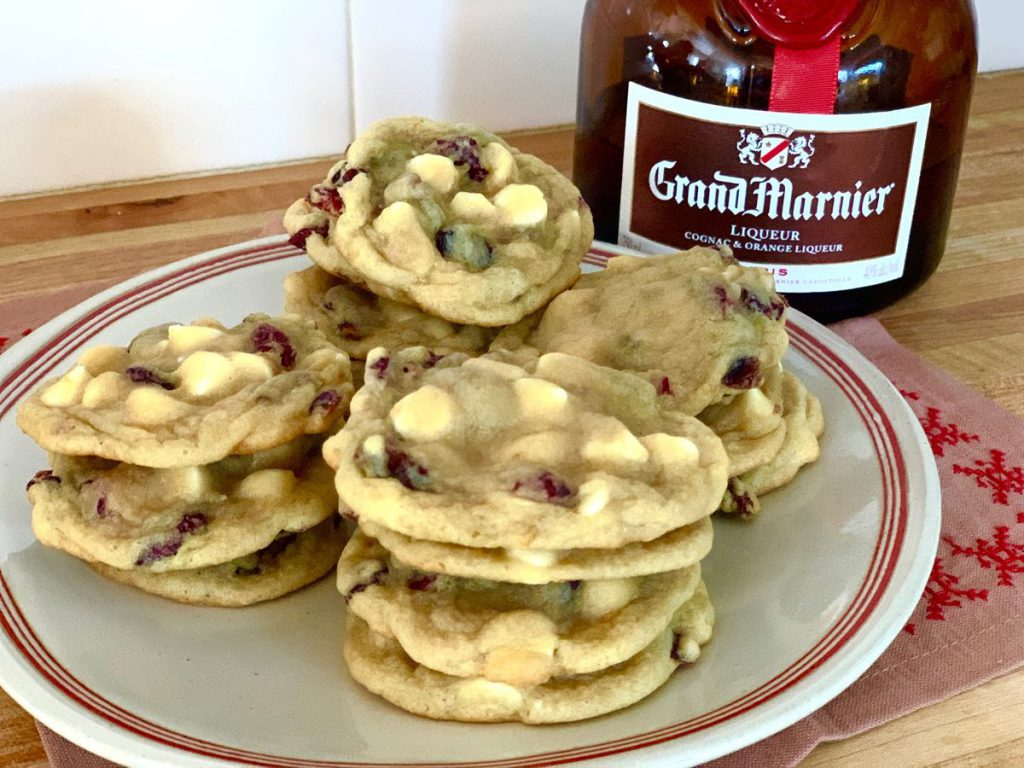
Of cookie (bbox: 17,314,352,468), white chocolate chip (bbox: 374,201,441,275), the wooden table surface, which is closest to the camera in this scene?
cookie (bbox: 17,314,352,468)

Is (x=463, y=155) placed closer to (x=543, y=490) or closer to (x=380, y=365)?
(x=380, y=365)

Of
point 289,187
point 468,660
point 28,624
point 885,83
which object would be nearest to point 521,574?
point 468,660

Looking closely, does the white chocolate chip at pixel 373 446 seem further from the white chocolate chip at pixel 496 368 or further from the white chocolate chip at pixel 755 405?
the white chocolate chip at pixel 755 405

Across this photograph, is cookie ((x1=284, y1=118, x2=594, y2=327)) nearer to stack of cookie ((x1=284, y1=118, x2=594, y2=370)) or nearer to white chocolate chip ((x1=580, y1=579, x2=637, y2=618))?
stack of cookie ((x1=284, y1=118, x2=594, y2=370))

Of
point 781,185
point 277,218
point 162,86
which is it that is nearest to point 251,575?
point 781,185

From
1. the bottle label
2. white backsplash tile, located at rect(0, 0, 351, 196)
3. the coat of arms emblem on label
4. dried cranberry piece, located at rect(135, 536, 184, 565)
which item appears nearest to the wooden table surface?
white backsplash tile, located at rect(0, 0, 351, 196)

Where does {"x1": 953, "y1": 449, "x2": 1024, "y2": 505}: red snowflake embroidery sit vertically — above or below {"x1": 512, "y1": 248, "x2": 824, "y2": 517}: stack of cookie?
below
